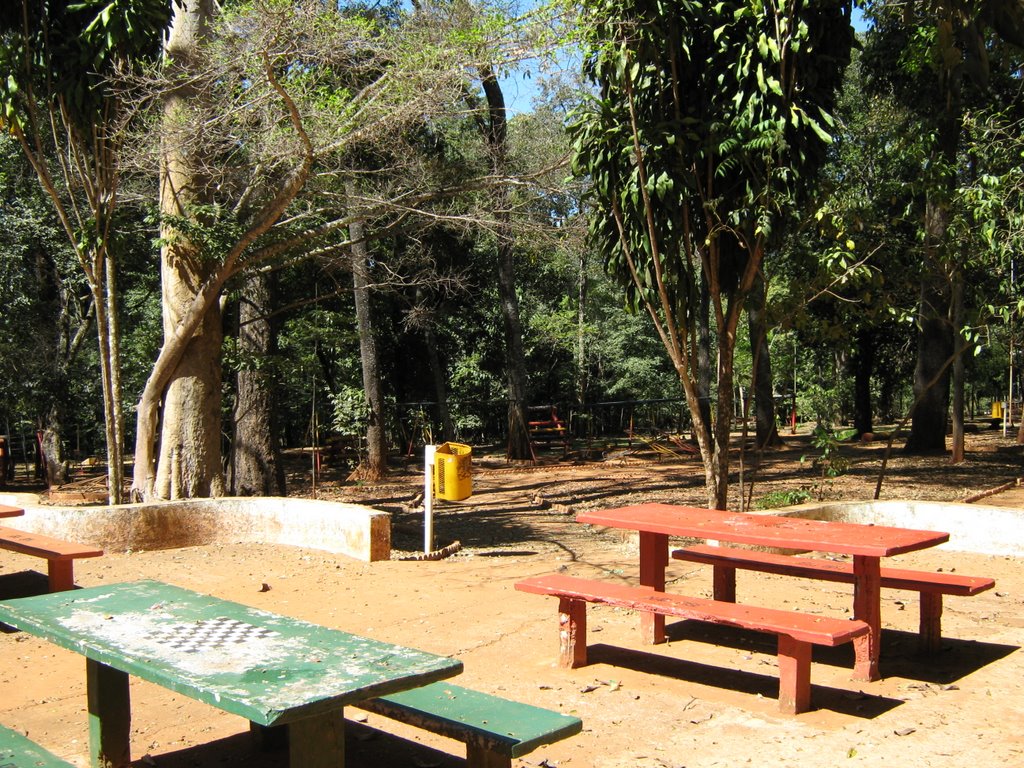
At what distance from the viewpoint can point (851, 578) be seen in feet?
18.7

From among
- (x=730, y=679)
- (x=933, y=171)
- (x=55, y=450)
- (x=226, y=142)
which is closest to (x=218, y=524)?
(x=226, y=142)

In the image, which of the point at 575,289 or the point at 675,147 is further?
the point at 575,289

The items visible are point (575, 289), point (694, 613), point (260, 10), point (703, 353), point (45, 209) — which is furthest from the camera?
point (575, 289)

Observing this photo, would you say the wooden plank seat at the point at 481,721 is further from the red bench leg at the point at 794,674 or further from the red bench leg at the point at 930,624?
the red bench leg at the point at 930,624

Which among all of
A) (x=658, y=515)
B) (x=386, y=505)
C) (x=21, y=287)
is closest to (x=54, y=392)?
(x=21, y=287)

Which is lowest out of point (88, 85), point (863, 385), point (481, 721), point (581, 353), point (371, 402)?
point (481, 721)

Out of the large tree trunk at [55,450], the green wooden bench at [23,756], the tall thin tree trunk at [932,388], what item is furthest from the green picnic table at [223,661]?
the tall thin tree trunk at [932,388]

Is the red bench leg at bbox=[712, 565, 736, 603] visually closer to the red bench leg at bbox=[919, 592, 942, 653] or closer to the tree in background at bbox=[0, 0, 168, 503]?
the red bench leg at bbox=[919, 592, 942, 653]

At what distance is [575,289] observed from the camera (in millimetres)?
37625

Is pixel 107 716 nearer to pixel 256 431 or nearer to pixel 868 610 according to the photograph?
pixel 868 610

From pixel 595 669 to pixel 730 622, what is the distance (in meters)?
1.03

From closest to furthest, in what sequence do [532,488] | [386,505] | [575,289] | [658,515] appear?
1. [658,515]
2. [386,505]
3. [532,488]
4. [575,289]

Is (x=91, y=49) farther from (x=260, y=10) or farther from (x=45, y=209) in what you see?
(x=45, y=209)

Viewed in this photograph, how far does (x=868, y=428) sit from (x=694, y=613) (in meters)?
24.9
